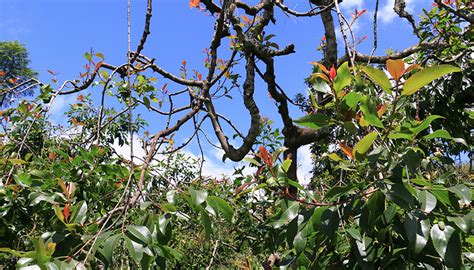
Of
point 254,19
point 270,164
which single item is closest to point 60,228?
point 270,164

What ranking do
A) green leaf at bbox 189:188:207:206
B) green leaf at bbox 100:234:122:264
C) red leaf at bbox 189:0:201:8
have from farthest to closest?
red leaf at bbox 189:0:201:8
green leaf at bbox 189:188:207:206
green leaf at bbox 100:234:122:264

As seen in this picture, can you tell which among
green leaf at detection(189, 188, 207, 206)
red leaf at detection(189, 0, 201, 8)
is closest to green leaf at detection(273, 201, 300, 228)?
green leaf at detection(189, 188, 207, 206)

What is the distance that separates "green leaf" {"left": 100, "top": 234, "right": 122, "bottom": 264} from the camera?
782 millimetres

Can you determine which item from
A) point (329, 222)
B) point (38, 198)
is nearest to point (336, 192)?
point (329, 222)

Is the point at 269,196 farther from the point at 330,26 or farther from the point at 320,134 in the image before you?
the point at 330,26

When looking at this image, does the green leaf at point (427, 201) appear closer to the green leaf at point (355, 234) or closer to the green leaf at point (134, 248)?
the green leaf at point (355, 234)

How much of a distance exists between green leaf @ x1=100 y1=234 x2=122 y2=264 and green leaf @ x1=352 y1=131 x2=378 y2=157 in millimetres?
440

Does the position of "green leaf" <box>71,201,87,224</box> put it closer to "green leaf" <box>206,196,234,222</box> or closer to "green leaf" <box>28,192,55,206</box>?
"green leaf" <box>28,192,55,206</box>

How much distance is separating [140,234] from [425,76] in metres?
0.55

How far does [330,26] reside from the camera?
1944 mm

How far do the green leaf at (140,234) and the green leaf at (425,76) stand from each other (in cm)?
51

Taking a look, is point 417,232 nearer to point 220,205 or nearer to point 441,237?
point 441,237

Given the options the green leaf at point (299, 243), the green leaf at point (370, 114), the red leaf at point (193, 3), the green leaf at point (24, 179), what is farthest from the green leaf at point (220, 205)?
the red leaf at point (193, 3)

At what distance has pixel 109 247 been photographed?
793 mm
